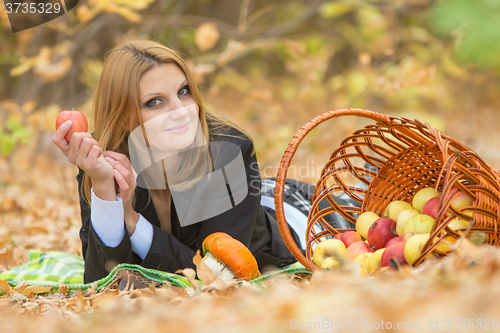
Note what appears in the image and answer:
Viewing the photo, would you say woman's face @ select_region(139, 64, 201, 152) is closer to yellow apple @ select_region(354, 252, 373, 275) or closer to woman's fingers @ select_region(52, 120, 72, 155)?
woman's fingers @ select_region(52, 120, 72, 155)

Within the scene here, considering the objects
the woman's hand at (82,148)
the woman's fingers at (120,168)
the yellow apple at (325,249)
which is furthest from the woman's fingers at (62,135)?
the yellow apple at (325,249)

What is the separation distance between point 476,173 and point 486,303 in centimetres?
76

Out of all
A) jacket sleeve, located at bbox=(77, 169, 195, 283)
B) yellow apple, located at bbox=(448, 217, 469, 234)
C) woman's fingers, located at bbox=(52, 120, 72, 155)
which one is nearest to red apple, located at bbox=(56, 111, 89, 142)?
woman's fingers, located at bbox=(52, 120, 72, 155)

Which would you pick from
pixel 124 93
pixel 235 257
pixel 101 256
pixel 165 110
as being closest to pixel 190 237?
pixel 101 256

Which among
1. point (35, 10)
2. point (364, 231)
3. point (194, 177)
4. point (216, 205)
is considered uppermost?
point (35, 10)

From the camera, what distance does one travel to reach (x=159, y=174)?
2008mm

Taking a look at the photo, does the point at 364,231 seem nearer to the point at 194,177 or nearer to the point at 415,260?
the point at 415,260

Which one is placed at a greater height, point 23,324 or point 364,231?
point 23,324

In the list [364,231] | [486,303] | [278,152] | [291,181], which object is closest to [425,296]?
[486,303]

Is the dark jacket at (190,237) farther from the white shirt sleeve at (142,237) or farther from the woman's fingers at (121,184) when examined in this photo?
the woman's fingers at (121,184)

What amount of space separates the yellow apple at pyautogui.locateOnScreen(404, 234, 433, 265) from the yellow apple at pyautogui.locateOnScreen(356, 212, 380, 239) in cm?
39

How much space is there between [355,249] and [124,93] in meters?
1.20

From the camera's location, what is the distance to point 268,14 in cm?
732

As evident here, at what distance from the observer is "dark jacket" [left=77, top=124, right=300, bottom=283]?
5.80 ft
